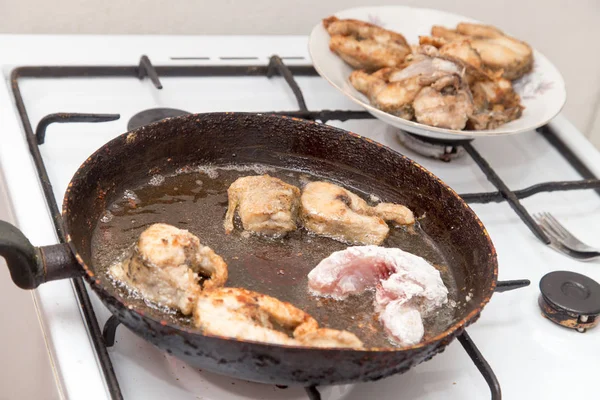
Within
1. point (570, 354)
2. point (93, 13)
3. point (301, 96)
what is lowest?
point (570, 354)

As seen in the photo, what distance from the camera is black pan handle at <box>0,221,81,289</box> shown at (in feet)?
2.47

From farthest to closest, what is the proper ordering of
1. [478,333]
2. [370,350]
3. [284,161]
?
[284,161] < [478,333] < [370,350]

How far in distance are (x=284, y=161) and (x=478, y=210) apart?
38cm

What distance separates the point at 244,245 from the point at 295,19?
2.82 feet

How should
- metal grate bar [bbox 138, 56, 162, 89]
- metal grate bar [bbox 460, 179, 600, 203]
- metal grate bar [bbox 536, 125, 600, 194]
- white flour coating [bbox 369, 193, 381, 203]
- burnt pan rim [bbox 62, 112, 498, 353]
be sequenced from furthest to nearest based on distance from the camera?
metal grate bar [bbox 536, 125, 600, 194] → metal grate bar [bbox 138, 56, 162, 89] → metal grate bar [bbox 460, 179, 600, 203] → white flour coating [bbox 369, 193, 381, 203] → burnt pan rim [bbox 62, 112, 498, 353]

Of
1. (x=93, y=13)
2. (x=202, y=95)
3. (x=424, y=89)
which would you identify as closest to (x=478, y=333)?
(x=424, y=89)

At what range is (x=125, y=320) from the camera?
2.46 ft

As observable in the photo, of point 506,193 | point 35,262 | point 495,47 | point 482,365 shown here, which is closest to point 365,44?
point 495,47

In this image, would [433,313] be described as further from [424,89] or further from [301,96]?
[301,96]

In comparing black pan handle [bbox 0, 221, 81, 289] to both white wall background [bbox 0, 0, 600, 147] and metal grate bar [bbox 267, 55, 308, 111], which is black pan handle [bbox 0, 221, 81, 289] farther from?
white wall background [bbox 0, 0, 600, 147]

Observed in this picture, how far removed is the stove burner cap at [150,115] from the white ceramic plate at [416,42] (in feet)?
0.93

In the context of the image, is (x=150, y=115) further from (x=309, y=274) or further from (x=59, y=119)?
(x=309, y=274)

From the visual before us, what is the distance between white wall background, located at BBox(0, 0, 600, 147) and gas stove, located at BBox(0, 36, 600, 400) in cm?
7

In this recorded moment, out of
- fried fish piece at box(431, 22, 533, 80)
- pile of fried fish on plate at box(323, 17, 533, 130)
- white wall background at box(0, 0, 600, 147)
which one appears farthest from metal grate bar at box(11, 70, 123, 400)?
fried fish piece at box(431, 22, 533, 80)
